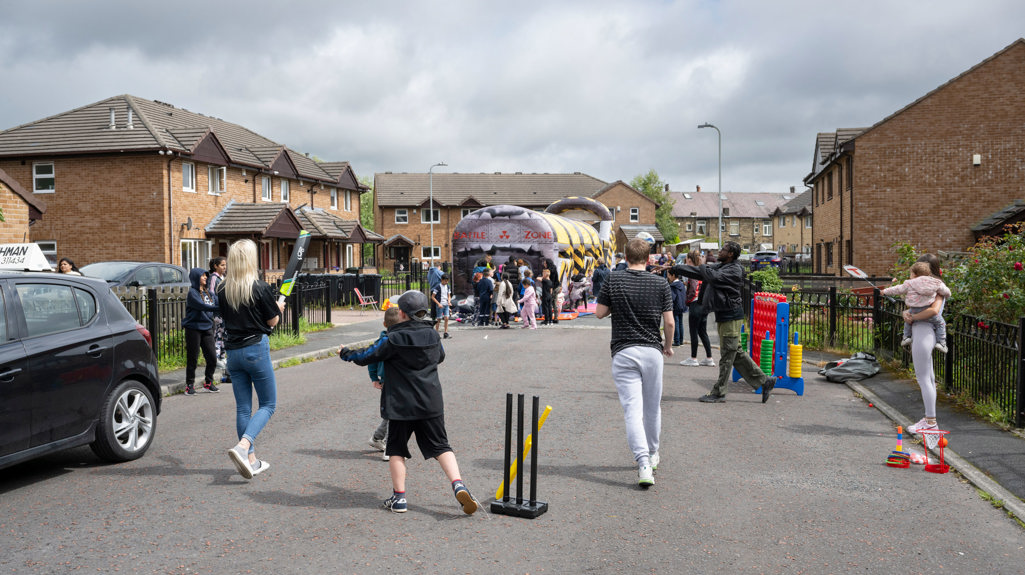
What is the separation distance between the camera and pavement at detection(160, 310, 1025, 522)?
593 centimetres

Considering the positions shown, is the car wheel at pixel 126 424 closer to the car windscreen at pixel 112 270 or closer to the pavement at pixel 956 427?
the pavement at pixel 956 427

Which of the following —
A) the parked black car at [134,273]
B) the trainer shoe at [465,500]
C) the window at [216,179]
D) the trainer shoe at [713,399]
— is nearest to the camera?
the trainer shoe at [465,500]

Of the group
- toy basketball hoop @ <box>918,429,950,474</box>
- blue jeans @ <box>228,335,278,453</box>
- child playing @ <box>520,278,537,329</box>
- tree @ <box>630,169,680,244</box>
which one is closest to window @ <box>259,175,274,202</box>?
child playing @ <box>520,278,537,329</box>

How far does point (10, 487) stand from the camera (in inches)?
229

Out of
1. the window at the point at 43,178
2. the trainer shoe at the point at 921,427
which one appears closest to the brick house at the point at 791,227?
the window at the point at 43,178

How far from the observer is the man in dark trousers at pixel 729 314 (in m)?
9.09

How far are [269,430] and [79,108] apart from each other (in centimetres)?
2977

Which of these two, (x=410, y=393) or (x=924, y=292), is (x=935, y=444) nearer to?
(x=924, y=292)

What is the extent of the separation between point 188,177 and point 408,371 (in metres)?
28.8

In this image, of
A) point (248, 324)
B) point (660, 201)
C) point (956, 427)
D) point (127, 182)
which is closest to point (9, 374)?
point (248, 324)

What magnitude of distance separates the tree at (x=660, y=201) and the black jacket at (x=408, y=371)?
76.3 m

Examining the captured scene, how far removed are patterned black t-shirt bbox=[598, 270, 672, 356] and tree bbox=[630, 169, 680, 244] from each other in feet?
246

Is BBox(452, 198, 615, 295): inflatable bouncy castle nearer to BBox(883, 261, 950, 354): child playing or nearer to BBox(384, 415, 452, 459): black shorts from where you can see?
BBox(883, 261, 950, 354): child playing

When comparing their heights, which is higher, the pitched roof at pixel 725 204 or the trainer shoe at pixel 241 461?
the pitched roof at pixel 725 204
